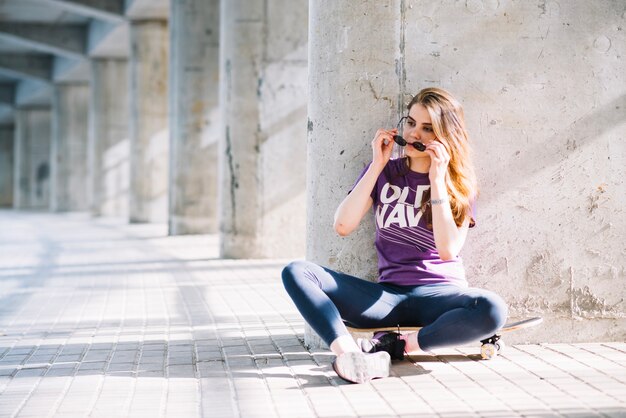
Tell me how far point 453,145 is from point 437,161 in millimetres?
247

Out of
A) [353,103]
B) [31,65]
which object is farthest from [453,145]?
[31,65]

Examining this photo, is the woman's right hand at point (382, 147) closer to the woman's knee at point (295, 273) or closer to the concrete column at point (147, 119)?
the woman's knee at point (295, 273)

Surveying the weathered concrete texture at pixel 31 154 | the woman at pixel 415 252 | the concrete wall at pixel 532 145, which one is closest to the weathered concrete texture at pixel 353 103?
the concrete wall at pixel 532 145

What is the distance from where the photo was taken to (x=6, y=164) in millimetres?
58000

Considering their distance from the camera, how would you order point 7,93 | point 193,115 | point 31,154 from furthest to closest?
1. point 31,154
2. point 7,93
3. point 193,115

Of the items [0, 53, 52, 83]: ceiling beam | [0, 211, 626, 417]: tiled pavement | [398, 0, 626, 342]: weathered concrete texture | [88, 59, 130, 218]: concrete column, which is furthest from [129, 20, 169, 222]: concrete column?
[398, 0, 626, 342]: weathered concrete texture

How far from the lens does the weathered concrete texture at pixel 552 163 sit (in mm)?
5973

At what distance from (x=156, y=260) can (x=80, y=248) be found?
3.11 m

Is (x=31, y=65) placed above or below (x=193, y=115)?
above

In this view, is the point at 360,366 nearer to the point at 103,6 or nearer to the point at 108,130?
the point at 103,6

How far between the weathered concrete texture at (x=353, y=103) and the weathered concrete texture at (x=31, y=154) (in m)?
44.6

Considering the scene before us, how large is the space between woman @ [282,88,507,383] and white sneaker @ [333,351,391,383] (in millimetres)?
162

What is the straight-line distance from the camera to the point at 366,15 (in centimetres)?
588

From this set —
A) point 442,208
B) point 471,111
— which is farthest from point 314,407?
point 471,111
